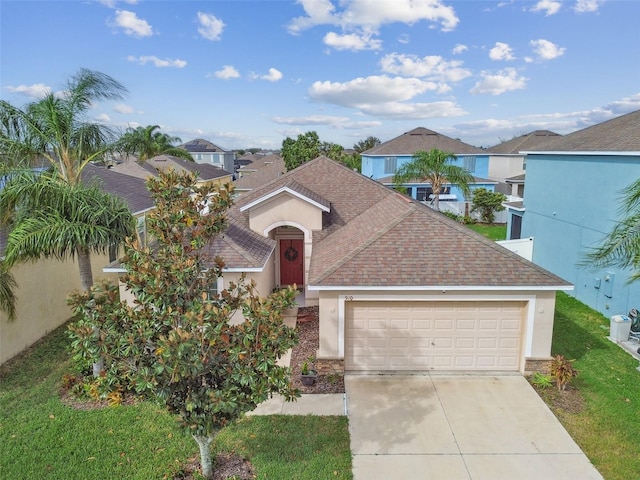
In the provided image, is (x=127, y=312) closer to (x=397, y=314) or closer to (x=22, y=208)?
(x=22, y=208)

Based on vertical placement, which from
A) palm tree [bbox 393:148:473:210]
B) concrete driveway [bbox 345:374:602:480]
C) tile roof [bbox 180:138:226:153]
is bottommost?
concrete driveway [bbox 345:374:602:480]

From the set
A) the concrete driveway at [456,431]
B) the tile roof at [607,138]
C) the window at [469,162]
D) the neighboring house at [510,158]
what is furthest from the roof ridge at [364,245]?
the neighboring house at [510,158]

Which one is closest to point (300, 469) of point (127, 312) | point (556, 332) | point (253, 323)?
point (253, 323)

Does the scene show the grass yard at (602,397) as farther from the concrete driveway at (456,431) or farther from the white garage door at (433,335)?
the white garage door at (433,335)

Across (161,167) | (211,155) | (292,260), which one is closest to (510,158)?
(161,167)

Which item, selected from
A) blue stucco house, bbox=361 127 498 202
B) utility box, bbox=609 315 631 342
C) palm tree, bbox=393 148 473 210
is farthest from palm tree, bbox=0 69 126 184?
blue stucco house, bbox=361 127 498 202

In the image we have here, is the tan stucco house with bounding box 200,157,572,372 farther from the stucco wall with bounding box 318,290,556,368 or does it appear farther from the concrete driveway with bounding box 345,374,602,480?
the concrete driveway with bounding box 345,374,602,480
